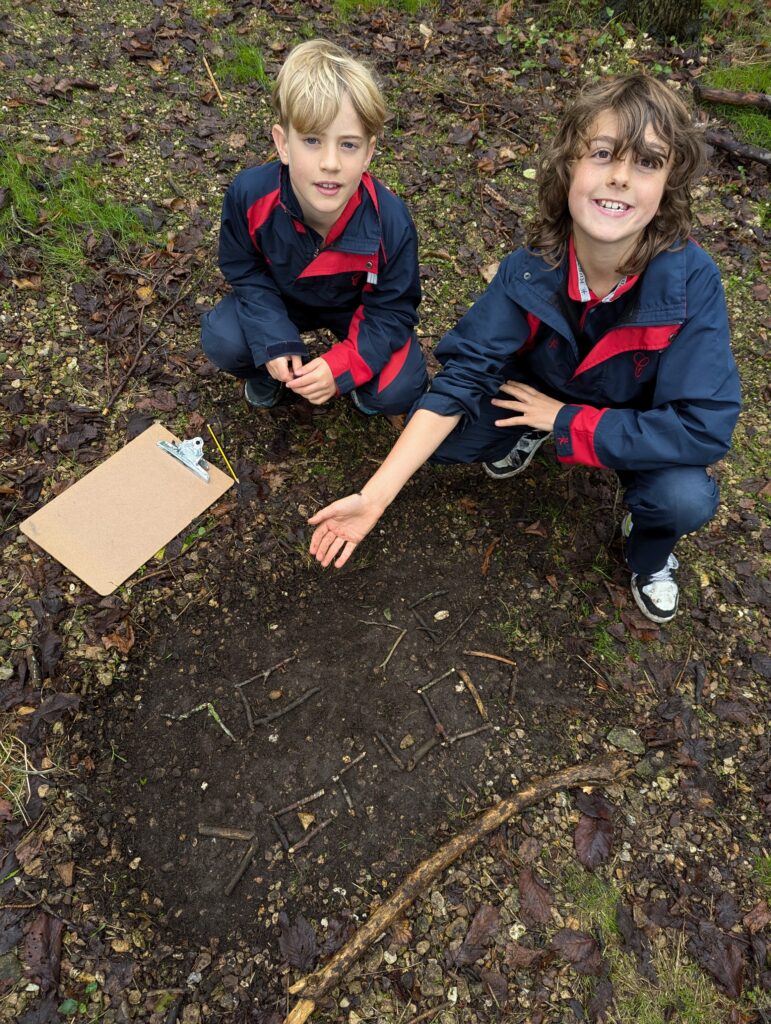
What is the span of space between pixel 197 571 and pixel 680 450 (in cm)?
205

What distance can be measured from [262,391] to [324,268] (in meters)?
0.80

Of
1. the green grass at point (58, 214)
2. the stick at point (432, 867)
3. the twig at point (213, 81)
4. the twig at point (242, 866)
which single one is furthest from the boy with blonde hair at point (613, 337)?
the twig at point (213, 81)

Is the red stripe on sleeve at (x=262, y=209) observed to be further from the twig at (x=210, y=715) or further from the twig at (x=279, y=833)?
the twig at (x=279, y=833)

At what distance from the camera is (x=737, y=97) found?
5.07m

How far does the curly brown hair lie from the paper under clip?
5.71 feet

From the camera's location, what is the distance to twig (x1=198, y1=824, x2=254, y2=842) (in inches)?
90.2

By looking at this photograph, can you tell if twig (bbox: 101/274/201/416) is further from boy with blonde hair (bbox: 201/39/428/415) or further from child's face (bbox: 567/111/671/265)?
child's face (bbox: 567/111/671/265)

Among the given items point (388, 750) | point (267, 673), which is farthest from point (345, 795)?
point (267, 673)

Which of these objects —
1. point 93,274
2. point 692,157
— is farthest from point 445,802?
point 93,274

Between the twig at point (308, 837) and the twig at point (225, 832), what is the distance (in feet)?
0.51

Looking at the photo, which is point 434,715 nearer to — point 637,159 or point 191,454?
point 191,454

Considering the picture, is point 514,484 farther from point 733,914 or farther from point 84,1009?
point 84,1009

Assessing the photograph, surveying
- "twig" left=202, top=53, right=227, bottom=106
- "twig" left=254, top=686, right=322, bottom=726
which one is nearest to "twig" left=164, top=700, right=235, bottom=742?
"twig" left=254, top=686, right=322, bottom=726

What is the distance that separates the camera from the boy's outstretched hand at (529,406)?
2633 millimetres
